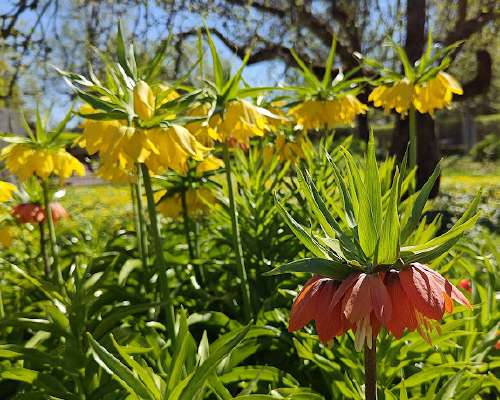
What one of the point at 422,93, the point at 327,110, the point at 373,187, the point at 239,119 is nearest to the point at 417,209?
the point at 373,187

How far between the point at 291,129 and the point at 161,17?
11.2ft

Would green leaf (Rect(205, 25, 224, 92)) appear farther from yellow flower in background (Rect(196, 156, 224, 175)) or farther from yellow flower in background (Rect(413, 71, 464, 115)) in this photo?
yellow flower in background (Rect(413, 71, 464, 115))

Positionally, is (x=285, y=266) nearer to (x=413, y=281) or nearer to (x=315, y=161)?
(x=413, y=281)

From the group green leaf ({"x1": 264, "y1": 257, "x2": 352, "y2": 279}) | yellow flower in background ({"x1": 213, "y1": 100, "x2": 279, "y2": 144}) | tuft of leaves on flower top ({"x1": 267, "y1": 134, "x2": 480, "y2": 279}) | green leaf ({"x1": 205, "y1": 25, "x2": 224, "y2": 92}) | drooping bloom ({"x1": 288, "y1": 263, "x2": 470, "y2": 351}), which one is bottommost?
drooping bloom ({"x1": 288, "y1": 263, "x2": 470, "y2": 351})

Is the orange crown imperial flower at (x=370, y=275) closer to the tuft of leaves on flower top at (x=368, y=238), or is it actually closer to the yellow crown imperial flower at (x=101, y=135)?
the tuft of leaves on flower top at (x=368, y=238)

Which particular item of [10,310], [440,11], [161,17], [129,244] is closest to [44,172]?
[10,310]

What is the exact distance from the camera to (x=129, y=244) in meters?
2.25

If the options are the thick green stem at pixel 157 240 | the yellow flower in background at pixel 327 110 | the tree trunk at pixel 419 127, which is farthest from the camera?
the tree trunk at pixel 419 127

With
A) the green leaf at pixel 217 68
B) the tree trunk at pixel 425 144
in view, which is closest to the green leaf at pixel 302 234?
the green leaf at pixel 217 68

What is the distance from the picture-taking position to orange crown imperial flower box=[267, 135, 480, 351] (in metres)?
0.58

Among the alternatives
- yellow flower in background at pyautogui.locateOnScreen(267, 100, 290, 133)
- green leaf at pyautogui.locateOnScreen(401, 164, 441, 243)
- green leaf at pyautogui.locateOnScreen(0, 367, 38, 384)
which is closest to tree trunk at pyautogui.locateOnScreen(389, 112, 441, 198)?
yellow flower in background at pyautogui.locateOnScreen(267, 100, 290, 133)

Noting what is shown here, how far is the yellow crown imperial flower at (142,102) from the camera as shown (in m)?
1.08

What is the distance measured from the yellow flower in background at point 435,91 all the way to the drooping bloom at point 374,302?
4.52 feet

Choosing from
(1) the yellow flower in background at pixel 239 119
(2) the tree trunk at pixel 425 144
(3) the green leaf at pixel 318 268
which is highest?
(1) the yellow flower in background at pixel 239 119
